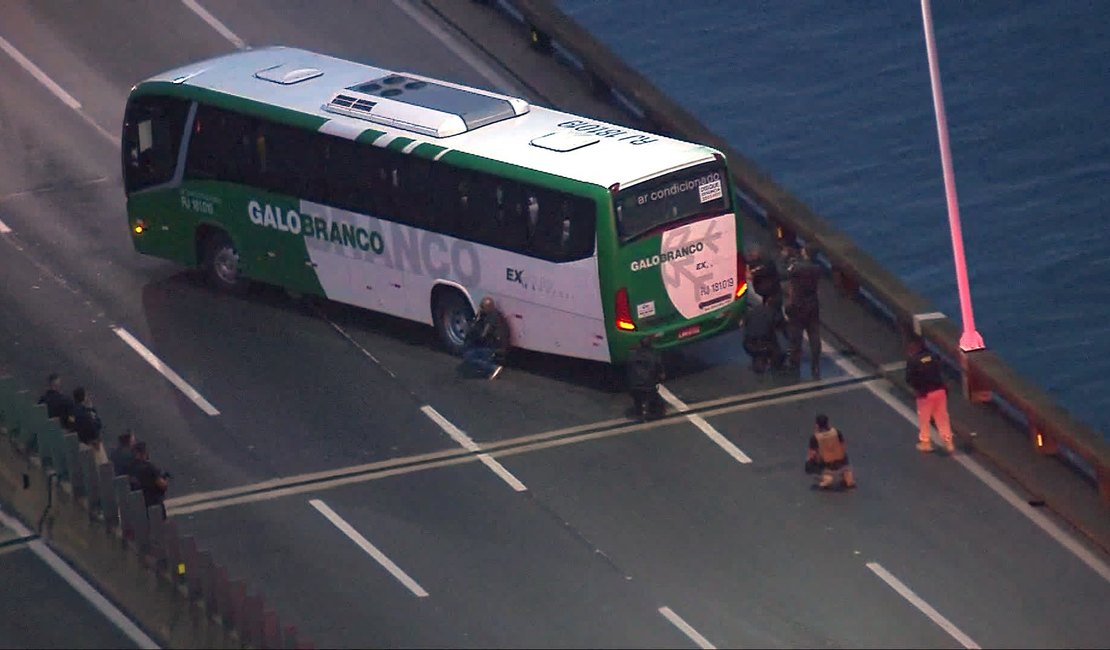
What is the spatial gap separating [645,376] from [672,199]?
236 cm

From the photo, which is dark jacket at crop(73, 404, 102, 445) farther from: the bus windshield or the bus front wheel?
the bus windshield

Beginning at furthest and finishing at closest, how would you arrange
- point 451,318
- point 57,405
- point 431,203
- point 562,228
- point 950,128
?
point 950,128, point 451,318, point 431,203, point 562,228, point 57,405

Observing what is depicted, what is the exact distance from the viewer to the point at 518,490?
80.3 feet

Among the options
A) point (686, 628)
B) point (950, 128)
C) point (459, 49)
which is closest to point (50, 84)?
point (459, 49)

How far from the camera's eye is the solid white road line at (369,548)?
73.0 ft

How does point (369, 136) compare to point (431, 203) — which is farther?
point (369, 136)

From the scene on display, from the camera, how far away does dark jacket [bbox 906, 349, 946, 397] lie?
24.8 m

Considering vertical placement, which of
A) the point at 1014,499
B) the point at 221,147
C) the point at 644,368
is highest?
the point at 221,147

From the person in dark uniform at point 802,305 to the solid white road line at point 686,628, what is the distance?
247 inches

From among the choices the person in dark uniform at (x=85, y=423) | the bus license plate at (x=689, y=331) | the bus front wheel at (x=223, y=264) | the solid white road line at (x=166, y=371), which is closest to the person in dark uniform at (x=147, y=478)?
the person in dark uniform at (x=85, y=423)

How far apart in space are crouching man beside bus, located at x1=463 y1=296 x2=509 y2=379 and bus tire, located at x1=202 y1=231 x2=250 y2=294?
457cm

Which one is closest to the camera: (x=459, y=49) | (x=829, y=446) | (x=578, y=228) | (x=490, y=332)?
(x=829, y=446)

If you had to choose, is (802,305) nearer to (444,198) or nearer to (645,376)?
(645,376)

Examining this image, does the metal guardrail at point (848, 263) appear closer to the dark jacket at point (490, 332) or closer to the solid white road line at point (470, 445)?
the dark jacket at point (490, 332)
